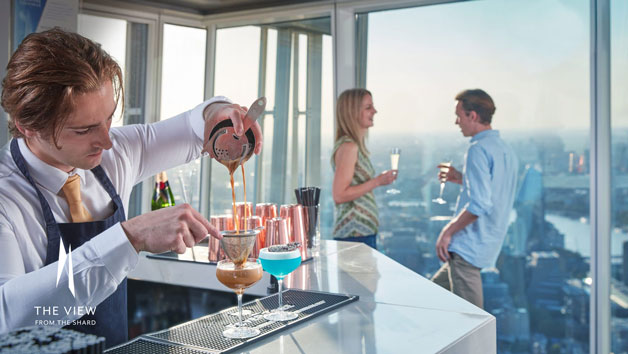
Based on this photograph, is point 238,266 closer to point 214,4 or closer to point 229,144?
point 229,144

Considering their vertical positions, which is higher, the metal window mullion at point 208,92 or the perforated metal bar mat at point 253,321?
the metal window mullion at point 208,92

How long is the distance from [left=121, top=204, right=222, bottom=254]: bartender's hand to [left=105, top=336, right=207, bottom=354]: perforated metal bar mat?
24 cm

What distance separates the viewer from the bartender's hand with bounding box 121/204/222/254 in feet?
4.48

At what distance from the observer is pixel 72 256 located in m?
1.38

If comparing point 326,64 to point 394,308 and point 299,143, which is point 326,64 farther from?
point 394,308

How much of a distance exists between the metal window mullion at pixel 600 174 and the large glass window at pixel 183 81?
316 cm

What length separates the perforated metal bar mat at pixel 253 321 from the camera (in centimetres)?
146

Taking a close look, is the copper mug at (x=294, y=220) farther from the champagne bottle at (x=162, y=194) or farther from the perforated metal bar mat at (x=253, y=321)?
the champagne bottle at (x=162, y=194)

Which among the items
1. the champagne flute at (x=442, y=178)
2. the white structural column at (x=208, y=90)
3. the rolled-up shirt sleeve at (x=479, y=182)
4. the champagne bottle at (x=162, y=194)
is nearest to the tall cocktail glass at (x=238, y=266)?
the champagne bottle at (x=162, y=194)

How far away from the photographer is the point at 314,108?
4.77 metres

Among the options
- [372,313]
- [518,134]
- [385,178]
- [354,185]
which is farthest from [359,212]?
[372,313]

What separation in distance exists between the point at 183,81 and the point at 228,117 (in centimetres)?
344

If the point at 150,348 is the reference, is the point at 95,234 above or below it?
above

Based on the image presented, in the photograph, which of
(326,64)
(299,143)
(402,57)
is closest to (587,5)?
(402,57)
